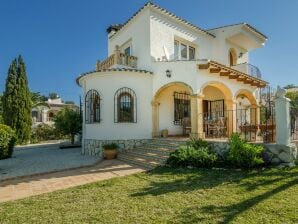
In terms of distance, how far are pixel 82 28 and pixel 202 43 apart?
9.30 meters

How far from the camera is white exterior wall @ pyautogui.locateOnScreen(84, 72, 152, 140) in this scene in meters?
13.5

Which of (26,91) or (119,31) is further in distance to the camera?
(26,91)

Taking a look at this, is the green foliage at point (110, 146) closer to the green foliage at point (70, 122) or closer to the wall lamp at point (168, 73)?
the wall lamp at point (168, 73)

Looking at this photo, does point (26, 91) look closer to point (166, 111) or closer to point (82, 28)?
point (82, 28)

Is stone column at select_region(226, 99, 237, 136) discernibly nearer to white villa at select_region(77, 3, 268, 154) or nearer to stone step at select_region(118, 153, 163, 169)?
white villa at select_region(77, 3, 268, 154)

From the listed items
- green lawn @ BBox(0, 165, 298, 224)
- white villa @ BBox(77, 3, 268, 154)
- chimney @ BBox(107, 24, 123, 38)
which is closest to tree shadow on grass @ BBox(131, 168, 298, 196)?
green lawn @ BBox(0, 165, 298, 224)

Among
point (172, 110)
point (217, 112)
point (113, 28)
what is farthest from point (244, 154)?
point (113, 28)

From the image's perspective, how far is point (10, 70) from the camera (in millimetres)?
24359

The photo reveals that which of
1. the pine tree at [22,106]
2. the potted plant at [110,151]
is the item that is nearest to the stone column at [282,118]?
the potted plant at [110,151]

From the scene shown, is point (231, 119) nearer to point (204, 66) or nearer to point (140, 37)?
point (204, 66)

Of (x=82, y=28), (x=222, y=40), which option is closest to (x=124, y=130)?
(x=82, y=28)

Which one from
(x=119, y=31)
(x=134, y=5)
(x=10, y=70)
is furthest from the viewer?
(x=10, y=70)

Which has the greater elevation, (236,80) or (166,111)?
(236,80)

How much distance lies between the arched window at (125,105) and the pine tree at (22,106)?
1543 centimetres
